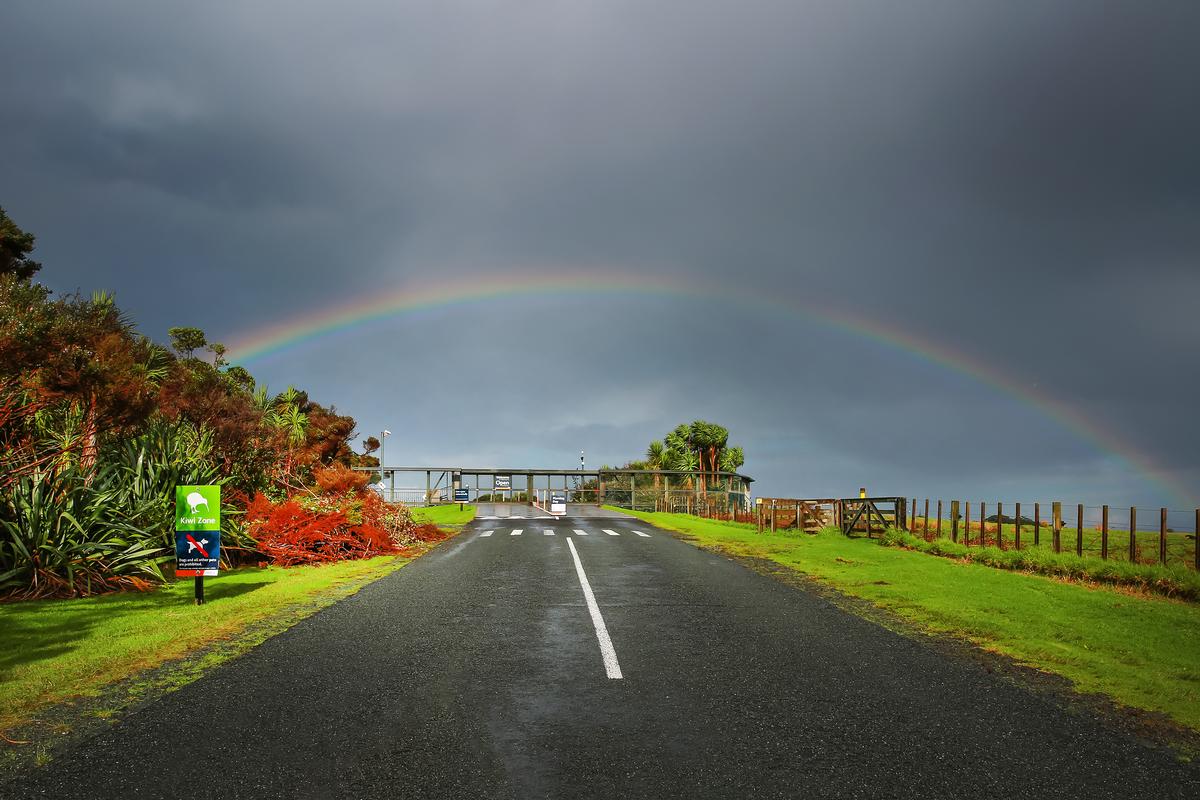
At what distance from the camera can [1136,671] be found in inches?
291

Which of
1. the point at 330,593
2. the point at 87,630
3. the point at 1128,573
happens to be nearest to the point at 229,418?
the point at 330,593

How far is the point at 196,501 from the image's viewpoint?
33.6 ft

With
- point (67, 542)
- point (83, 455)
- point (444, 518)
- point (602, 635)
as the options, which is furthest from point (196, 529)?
point (444, 518)

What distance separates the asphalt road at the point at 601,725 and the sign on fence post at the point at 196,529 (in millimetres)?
2386

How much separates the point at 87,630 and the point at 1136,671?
12.0m

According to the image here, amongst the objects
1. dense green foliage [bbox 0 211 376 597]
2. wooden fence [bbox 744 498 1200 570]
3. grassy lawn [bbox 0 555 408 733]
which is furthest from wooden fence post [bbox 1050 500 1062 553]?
dense green foliage [bbox 0 211 376 597]

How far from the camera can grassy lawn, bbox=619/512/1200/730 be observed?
6961mm

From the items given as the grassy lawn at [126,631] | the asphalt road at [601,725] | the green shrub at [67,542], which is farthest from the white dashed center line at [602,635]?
the green shrub at [67,542]

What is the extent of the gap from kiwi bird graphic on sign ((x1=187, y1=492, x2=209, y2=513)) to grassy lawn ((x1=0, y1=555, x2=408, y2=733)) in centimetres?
147

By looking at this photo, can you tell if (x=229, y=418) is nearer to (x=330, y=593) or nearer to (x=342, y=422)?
(x=330, y=593)

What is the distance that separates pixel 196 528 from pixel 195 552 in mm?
359

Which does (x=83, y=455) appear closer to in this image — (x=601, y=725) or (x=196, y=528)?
(x=196, y=528)

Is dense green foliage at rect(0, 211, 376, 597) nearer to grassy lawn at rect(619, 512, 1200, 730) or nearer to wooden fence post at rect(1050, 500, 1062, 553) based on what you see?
grassy lawn at rect(619, 512, 1200, 730)

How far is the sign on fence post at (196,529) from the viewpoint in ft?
33.6
